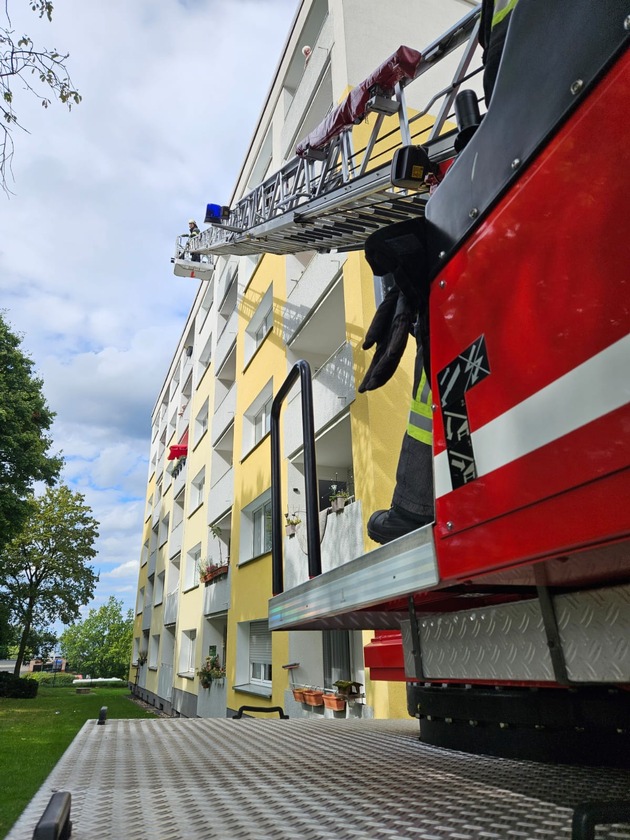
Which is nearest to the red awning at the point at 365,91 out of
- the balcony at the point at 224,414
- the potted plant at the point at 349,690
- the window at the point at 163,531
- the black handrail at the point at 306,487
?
the black handrail at the point at 306,487

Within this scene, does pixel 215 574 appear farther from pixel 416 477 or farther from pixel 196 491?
pixel 416 477

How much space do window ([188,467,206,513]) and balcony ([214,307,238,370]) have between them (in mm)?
4399

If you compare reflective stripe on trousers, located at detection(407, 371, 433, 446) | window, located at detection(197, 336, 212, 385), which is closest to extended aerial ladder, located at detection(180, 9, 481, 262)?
reflective stripe on trousers, located at detection(407, 371, 433, 446)

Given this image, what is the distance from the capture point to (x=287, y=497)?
1097cm

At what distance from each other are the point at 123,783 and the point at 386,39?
1226 cm

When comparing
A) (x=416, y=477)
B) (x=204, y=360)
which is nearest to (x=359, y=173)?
(x=416, y=477)

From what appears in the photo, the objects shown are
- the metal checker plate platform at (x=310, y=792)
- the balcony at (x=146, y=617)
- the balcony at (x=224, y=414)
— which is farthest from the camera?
the balcony at (x=146, y=617)

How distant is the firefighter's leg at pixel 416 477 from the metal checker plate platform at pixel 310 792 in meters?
0.81

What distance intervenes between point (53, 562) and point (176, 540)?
42.3 ft

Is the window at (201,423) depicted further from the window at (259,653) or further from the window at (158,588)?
the window at (158,588)

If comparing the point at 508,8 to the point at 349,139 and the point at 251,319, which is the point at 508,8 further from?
the point at 251,319

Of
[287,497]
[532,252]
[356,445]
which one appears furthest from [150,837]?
[287,497]

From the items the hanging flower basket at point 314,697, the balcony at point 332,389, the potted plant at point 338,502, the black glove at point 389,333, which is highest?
the balcony at point 332,389

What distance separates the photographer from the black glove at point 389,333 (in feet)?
6.42
